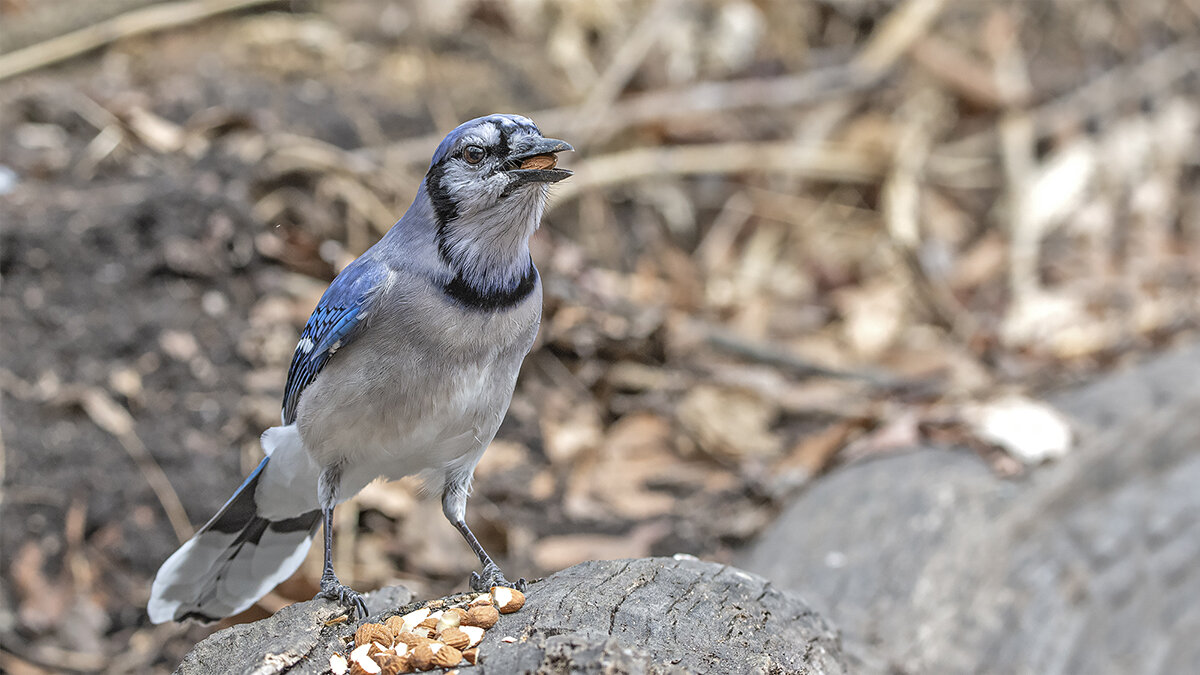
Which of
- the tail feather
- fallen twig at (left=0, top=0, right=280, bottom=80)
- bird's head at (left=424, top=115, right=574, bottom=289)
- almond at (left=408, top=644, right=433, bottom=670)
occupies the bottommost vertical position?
the tail feather

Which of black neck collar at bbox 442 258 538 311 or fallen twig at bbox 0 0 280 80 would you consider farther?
fallen twig at bbox 0 0 280 80

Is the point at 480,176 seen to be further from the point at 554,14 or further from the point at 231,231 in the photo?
the point at 554,14

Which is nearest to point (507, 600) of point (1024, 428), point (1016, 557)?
point (1016, 557)

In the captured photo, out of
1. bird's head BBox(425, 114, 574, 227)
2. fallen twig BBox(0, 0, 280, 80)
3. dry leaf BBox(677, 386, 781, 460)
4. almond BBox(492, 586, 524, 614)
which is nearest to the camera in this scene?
almond BBox(492, 586, 524, 614)

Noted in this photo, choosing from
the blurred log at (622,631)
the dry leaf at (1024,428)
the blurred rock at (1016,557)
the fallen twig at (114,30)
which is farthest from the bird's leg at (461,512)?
the fallen twig at (114,30)

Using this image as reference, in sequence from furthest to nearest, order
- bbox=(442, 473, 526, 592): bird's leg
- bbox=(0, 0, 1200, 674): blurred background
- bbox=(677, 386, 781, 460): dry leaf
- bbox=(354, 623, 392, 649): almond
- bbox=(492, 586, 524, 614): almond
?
1. bbox=(677, 386, 781, 460): dry leaf
2. bbox=(0, 0, 1200, 674): blurred background
3. bbox=(442, 473, 526, 592): bird's leg
4. bbox=(492, 586, 524, 614): almond
5. bbox=(354, 623, 392, 649): almond

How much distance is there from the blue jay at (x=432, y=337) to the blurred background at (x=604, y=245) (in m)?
1.02

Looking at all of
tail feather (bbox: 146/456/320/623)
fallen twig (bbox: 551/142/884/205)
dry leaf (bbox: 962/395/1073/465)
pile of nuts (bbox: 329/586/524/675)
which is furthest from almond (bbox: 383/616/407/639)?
fallen twig (bbox: 551/142/884/205)

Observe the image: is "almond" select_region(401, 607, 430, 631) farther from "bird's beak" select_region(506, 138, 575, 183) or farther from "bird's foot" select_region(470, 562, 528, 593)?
"bird's beak" select_region(506, 138, 575, 183)

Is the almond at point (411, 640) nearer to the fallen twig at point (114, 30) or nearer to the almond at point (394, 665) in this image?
the almond at point (394, 665)

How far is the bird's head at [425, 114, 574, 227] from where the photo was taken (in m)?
2.60

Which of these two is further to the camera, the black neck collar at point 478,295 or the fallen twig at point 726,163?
the fallen twig at point 726,163

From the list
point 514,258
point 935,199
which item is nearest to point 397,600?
point 514,258

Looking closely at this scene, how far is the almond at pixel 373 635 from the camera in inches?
88.1
